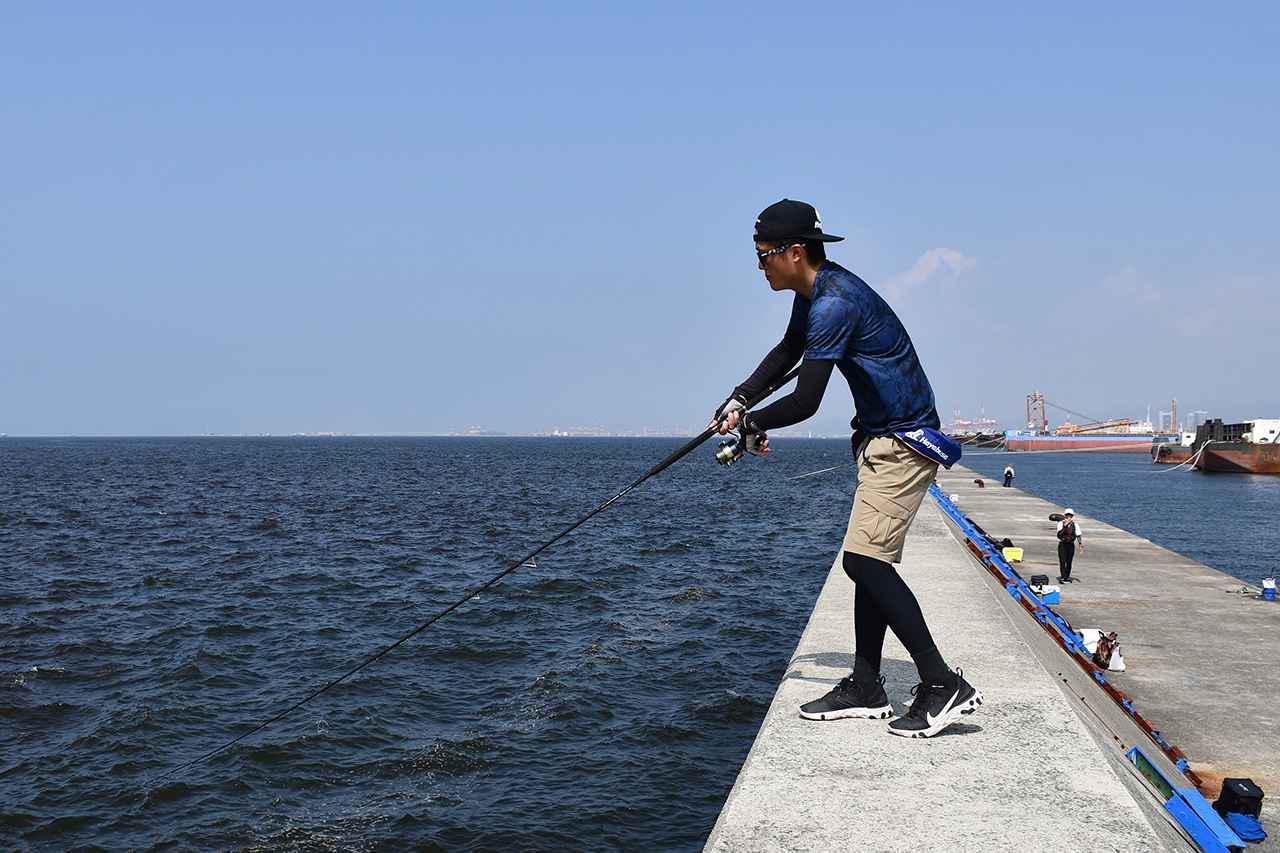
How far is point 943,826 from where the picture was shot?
11.1 ft

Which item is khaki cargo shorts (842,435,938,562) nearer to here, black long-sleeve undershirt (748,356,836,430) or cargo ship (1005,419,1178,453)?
black long-sleeve undershirt (748,356,836,430)

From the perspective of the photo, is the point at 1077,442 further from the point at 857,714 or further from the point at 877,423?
the point at 877,423

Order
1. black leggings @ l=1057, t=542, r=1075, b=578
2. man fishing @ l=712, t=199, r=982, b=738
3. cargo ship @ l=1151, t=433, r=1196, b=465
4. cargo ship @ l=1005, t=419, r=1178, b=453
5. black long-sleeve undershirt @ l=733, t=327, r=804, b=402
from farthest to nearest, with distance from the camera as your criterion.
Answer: cargo ship @ l=1005, t=419, r=1178, b=453
cargo ship @ l=1151, t=433, r=1196, b=465
black leggings @ l=1057, t=542, r=1075, b=578
black long-sleeve undershirt @ l=733, t=327, r=804, b=402
man fishing @ l=712, t=199, r=982, b=738

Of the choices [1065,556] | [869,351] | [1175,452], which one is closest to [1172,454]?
[1175,452]

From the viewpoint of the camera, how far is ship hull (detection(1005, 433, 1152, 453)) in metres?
132

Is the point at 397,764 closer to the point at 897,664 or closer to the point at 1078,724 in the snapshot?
the point at 897,664

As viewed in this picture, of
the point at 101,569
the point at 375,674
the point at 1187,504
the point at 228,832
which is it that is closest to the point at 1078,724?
the point at 228,832

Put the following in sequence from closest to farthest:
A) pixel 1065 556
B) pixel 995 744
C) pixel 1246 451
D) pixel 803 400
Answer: pixel 803 400
pixel 995 744
pixel 1065 556
pixel 1246 451

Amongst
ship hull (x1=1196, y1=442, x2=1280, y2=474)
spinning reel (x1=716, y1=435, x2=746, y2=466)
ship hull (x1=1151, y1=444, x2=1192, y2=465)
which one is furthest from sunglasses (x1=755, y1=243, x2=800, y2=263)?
ship hull (x1=1151, y1=444, x2=1192, y2=465)

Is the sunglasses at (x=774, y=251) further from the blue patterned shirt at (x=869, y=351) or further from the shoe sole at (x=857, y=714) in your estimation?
the shoe sole at (x=857, y=714)

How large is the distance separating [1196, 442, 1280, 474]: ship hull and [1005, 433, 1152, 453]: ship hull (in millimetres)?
64433

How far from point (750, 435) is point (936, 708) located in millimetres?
1512

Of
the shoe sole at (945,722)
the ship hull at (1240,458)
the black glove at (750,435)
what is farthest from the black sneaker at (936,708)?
the ship hull at (1240,458)

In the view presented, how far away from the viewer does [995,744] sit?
13.8 ft
